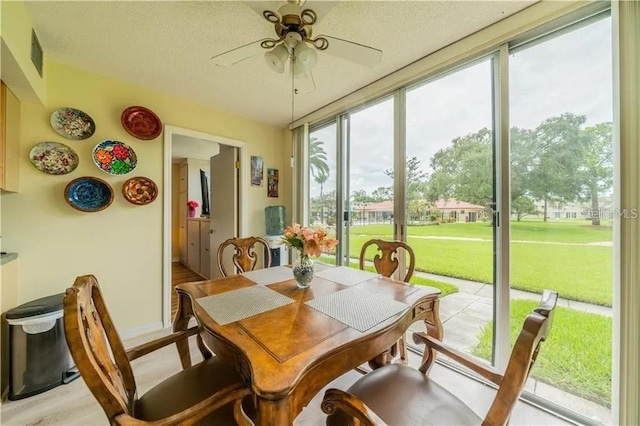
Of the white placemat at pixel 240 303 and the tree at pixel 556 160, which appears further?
the tree at pixel 556 160

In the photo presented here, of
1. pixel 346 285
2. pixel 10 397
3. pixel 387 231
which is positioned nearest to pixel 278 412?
pixel 346 285

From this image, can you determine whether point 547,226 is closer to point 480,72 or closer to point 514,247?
point 514,247

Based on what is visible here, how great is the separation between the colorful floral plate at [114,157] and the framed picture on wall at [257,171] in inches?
52.2

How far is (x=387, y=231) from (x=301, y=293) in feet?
4.44

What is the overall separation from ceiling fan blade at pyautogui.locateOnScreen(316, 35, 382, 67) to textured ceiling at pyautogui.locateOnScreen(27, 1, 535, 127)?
0.29 m

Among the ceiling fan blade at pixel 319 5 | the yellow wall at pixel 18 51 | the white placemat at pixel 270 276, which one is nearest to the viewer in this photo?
the ceiling fan blade at pixel 319 5

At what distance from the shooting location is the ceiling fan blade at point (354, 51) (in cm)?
138

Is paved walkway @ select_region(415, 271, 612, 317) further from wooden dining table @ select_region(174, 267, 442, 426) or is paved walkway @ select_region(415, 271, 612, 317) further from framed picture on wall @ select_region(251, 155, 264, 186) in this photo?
framed picture on wall @ select_region(251, 155, 264, 186)

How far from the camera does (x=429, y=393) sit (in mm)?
1016

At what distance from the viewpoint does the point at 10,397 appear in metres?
1.57

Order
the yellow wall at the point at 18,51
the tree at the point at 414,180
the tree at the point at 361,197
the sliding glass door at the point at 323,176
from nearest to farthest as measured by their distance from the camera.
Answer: the yellow wall at the point at 18,51 < the tree at the point at 414,180 < the tree at the point at 361,197 < the sliding glass door at the point at 323,176

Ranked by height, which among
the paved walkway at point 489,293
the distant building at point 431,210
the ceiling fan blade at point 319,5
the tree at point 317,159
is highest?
the ceiling fan blade at point 319,5

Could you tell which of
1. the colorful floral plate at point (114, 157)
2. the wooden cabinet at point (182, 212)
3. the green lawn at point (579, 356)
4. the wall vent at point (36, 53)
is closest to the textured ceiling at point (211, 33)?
the wall vent at point (36, 53)

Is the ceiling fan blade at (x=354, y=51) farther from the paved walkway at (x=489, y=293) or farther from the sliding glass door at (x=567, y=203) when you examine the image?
the paved walkway at (x=489, y=293)
